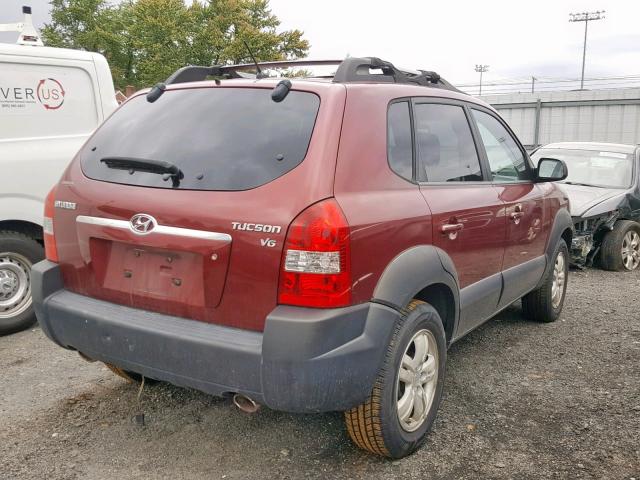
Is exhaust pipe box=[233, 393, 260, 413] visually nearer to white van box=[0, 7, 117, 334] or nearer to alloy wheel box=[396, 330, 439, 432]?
alloy wheel box=[396, 330, 439, 432]

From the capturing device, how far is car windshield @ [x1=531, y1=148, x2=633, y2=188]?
7.69 meters

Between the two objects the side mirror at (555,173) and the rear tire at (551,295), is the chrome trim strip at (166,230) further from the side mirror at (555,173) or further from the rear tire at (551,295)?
the rear tire at (551,295)

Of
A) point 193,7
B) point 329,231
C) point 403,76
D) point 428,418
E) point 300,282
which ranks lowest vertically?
point 428,418

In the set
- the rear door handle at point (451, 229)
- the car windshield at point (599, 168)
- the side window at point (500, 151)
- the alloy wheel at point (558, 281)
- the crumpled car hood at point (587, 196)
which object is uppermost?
the side window at point (500, 151)

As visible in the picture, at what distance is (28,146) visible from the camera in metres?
4.70

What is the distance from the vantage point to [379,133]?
261 cm

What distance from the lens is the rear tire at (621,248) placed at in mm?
7262

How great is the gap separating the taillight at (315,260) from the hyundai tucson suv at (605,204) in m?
5.31

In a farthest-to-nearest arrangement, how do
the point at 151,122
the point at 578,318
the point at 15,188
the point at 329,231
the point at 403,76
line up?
the point at 578,318 < the point at 15,188 < the point at 403,76 < the point at 151,122 < the point at 329,231

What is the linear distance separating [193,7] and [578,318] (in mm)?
39508

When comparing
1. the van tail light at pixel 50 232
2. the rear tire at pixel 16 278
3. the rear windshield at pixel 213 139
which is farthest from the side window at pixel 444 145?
the rear tire at pixel 16 278

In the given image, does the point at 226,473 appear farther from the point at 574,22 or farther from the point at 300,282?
the point at 574,22

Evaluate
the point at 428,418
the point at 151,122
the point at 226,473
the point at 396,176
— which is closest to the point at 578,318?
the point at 428,418

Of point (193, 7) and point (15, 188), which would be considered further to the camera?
point (193, 7)
